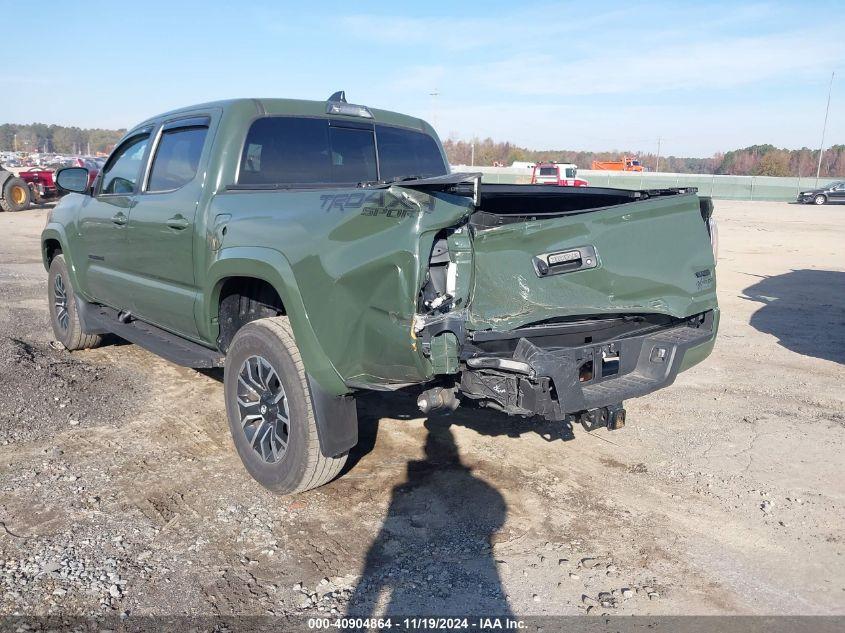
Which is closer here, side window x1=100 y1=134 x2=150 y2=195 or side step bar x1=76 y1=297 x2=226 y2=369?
side step bar x1=76 y1=297 x2=226 y2=369

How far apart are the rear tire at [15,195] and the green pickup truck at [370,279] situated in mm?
20005

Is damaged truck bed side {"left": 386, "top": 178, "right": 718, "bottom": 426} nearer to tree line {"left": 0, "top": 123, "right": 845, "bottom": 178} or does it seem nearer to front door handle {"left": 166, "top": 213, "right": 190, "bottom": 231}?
front door handle {"left": 166, "top": 213, "right": 190, "bottom": 231}

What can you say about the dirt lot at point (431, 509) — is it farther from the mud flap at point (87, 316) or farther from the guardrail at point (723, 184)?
the guardrail at point (723, 184)

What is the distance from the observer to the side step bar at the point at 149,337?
4391 millimetres

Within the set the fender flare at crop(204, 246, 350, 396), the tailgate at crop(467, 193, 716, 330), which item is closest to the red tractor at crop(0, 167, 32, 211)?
the fender flare at crop(204, 246, 350, 396)

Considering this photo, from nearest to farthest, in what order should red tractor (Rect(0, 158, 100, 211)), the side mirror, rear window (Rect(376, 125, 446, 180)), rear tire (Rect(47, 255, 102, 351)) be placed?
rear window (Rect(376, 125, 446, 180)) → the side mirror → rear tire (Rect(47, 255, 102, 351)) → red tractor (Rect(0, 158, 100, 211))

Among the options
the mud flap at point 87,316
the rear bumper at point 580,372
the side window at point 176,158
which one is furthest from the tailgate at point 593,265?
the mud flap at point 87,316

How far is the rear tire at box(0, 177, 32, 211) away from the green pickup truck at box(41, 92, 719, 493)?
20005 millimetres

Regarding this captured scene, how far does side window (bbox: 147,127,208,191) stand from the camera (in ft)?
14.0

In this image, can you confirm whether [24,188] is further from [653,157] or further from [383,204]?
[653,157]

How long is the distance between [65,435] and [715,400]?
15.4ft

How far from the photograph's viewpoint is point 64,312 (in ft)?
21.3

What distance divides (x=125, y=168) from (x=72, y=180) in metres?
0.55

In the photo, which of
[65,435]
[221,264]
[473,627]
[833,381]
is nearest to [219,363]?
[221,264]
